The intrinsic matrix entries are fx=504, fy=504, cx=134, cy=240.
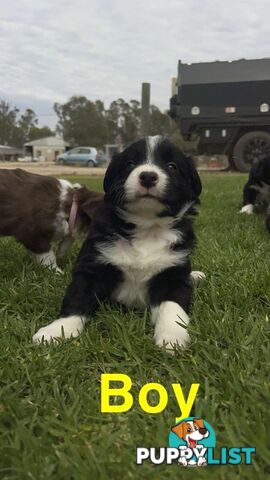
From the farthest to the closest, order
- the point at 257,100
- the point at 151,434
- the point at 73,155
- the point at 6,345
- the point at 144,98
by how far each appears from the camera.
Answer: the point at 73,155
the point at 257,100
the point at 144,98
the point at 6,345
the point at 151,434

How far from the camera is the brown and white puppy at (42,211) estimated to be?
4.39 meters

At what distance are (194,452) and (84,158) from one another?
124ft

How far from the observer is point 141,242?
2.80m

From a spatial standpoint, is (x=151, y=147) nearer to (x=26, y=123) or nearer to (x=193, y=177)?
(x=193, y=177)

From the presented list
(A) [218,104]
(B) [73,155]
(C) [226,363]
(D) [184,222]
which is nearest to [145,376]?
(C) [226,363]

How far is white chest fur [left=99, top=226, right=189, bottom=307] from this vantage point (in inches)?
106

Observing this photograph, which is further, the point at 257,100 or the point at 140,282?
the point at 257,100

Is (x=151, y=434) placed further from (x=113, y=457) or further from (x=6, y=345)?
(x=6, y=345)

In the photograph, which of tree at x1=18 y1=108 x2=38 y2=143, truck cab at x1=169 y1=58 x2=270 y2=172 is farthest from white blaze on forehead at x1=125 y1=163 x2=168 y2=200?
tree at x1=18 y1=108 x2=38 y2=143

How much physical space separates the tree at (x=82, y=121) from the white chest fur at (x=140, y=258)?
2729 inches

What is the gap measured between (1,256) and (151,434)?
128 inches

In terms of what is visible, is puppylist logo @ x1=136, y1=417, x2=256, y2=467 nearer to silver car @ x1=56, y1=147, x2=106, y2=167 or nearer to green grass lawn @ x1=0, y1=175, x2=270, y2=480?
green grass lawn @ x1=0, y1=175, x2=270, y2=480

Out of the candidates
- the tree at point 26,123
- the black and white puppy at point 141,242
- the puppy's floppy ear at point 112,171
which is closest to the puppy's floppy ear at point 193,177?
the black and white puppy at point 141,242

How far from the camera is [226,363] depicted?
203 centimetres
